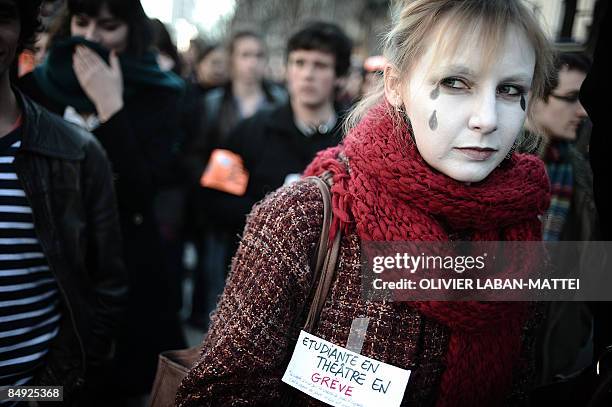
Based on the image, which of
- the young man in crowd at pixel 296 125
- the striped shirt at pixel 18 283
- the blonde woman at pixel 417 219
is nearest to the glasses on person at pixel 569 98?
the young man in crowd at pixel 296 125

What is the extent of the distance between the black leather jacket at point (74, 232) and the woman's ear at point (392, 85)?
1.12m

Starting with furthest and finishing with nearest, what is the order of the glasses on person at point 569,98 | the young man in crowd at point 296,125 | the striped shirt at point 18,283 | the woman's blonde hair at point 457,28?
the young man in crowd at point 296,125 → the glasses on person at point 569,98 → the striped shirt at point 18,283 → the woman's blonde hair at point 457,28

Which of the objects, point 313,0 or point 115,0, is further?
point 313,0

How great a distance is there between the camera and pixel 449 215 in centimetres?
151

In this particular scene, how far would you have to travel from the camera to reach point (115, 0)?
9.22 feet

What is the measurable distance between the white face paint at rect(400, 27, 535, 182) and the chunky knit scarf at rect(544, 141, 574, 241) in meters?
1.54

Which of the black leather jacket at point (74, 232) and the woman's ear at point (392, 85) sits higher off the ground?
→ the woman's ear at point (392, 85)

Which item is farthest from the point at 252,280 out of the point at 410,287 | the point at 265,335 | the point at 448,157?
the point at 448,157

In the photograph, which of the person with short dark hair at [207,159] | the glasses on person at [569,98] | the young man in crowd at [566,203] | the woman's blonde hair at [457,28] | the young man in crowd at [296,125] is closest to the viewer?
the woman's blonde hair at [457,28]

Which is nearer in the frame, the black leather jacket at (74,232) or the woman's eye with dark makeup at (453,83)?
the woman's eye with dark makeup at (453,83)

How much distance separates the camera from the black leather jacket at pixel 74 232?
6.19ft

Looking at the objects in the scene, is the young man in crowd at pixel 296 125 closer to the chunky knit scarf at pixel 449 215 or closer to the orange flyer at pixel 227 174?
the orange flyer at pixel 227 174

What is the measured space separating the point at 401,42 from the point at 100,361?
1.62 m

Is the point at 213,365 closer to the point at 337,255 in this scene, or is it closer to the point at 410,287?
the point at 337,255
